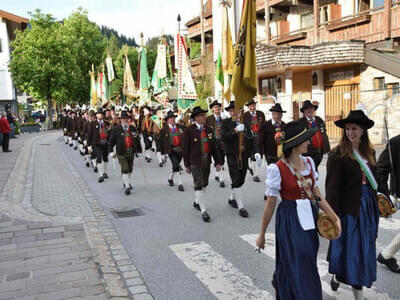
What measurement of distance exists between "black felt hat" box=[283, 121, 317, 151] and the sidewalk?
2.21m

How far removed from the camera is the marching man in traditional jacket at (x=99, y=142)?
42.0 feet

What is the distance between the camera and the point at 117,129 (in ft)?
35.8

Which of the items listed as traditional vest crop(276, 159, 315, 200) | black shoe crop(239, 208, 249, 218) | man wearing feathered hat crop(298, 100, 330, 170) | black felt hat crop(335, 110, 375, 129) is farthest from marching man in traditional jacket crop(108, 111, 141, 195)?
traditional vest crop(276, 159, 315, 200)

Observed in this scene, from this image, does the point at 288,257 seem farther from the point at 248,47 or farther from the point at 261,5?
the point at 261,5

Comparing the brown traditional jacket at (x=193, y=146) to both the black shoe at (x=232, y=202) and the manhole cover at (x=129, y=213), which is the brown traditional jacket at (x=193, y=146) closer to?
the black shoe at (x=232, y=202)

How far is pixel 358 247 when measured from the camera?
397 centimetres

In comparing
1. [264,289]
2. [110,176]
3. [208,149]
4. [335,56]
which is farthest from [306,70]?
[264,289]

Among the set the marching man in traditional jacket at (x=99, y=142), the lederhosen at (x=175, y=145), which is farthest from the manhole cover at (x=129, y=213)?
the marching man in traditional jacket at (x=99, y=142)

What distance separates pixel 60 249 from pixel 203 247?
198cm

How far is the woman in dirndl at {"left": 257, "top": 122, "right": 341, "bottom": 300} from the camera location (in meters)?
3.48

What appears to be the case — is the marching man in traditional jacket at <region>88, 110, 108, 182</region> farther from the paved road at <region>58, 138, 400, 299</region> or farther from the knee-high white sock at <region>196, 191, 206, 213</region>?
the knee-high white sock at <region>196, 191, 206, 213</region>

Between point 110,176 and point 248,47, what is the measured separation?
22.9 feet

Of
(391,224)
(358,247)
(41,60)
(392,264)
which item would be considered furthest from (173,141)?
(41,60)

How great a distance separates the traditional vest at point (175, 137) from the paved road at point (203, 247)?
186 cm
